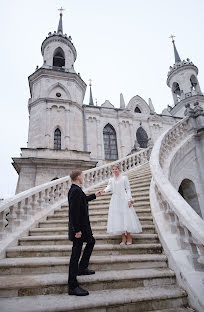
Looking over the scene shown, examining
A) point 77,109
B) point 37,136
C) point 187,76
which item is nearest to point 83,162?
point 37,136

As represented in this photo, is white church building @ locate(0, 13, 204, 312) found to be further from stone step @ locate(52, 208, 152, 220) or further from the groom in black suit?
the groom in black suit

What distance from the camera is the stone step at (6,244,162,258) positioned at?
12.9 ft

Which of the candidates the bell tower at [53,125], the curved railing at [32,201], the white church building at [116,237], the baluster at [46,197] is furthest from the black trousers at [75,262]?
the bell tower at [53,125]

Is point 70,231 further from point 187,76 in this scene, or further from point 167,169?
point 187,76

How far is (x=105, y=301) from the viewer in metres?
2.62

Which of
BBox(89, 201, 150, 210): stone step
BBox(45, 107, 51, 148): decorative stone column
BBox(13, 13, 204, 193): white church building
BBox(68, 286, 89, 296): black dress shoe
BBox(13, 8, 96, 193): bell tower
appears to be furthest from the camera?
BBox(45, 107, 51, 148): decorative stone column

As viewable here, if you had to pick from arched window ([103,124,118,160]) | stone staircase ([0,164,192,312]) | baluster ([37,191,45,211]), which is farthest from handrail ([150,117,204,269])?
arched window ([103,124,118,160])

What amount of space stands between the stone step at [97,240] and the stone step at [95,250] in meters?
0.27

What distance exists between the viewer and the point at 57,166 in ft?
47.9

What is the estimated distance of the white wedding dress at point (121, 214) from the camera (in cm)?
405

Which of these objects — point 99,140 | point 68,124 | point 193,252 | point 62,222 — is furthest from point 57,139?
point 193,252

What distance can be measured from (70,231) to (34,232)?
2577 mm

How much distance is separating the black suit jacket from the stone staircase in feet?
2.40

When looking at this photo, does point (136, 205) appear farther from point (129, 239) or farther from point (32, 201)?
point (32, 201)
